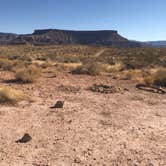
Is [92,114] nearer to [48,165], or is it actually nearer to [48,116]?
[48,116]

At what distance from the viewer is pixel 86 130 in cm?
955

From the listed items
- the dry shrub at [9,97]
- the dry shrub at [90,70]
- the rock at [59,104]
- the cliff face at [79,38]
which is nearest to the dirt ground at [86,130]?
the rock at [59,104]

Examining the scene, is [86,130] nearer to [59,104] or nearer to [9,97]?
[59,104]

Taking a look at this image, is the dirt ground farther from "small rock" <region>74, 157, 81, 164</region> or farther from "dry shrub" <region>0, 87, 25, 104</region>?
→ "dry shrub" <region>0, 87, 25, 104</region>

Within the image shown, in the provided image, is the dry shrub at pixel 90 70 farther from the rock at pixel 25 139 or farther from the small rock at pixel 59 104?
the rock at pixel 25 139

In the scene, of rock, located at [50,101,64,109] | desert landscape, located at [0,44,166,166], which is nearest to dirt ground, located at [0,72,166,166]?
desert landscape, located at [0,44,166,166]

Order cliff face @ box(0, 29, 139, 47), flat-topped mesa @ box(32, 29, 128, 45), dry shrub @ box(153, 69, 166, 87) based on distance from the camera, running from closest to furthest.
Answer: dry shrub @ box(153, 69, 166, 87) → cliff face @ box(0, 29, 139, 47) → flat-topped mesa @ box(32, 29, 128, 45)

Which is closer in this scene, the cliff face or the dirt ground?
the dirt ground

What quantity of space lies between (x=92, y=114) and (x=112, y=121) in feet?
3.46

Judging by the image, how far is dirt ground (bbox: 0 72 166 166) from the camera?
7.51 metres

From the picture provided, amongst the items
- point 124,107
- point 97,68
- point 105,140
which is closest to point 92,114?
point 124,107

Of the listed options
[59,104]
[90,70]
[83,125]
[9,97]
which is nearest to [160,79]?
[90,70]

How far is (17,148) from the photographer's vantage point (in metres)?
8.02

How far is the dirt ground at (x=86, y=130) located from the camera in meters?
7.51
